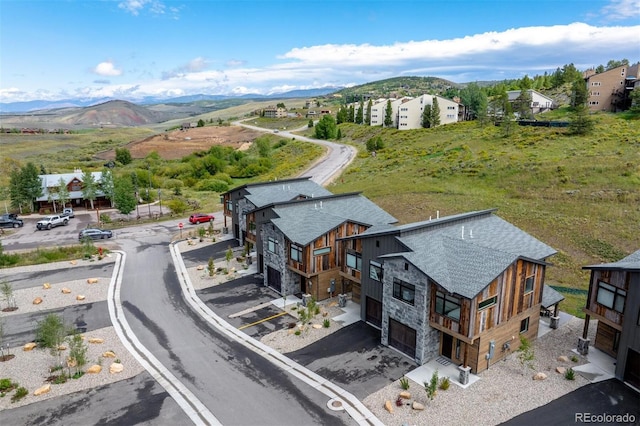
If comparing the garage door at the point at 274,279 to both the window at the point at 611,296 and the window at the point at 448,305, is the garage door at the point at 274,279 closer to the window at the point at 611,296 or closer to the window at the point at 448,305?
the window at the point at 448,305

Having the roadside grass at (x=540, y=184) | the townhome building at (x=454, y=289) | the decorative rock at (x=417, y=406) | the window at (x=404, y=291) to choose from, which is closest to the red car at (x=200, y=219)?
the roadside grass at (x=540, y=184)

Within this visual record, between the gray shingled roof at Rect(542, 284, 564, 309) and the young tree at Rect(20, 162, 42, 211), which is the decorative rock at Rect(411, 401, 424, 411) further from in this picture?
the young tree at Rect(20, 162, 42, 211)

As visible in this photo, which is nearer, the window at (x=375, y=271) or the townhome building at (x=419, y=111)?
the window at (x=375, y=271)

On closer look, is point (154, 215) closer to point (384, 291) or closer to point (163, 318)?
point (163, 318)

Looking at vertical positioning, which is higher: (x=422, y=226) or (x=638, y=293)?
(x=422, y=226)

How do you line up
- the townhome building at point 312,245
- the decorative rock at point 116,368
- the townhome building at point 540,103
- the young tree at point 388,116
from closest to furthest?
the decorative rock at point 116,368 → the townhome building at point 312,245 → the townhome building at point 540,103 → the young tree at point 388,116

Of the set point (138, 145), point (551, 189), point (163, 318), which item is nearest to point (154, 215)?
point (163, 318)

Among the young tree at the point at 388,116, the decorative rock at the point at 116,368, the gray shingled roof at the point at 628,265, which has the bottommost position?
→ the decorative rock at the point at 116,368
